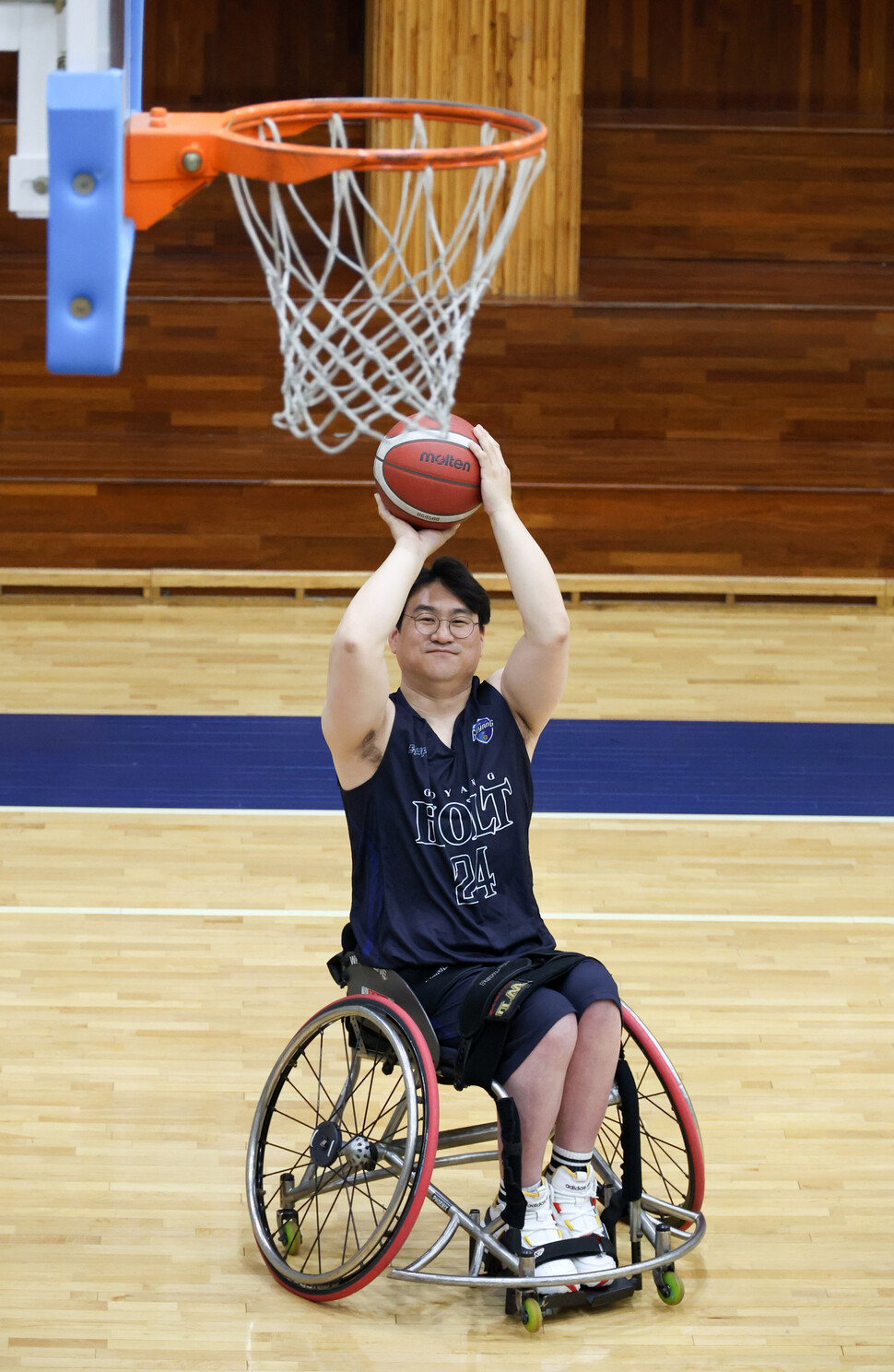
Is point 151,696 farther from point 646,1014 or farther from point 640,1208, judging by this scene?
point 640,1208

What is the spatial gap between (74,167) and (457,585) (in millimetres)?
1216

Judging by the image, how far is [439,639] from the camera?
3.32m

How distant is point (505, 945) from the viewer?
10.5 ft

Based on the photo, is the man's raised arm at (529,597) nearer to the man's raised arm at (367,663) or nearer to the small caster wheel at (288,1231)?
the man's raised arm at (367,663)

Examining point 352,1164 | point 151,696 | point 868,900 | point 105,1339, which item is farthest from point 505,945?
point 151,696

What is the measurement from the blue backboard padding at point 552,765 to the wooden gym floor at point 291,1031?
183 mm

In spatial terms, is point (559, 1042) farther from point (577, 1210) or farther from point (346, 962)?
point (346, 962)

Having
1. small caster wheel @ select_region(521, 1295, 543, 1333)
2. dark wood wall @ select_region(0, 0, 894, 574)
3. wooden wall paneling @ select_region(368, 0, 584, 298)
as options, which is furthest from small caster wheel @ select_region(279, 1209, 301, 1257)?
wooden wall paneling @ select_region(368, 0, 584, 298)

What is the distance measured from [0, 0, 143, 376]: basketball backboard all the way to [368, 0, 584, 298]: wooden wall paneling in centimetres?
610

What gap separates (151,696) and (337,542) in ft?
6.51

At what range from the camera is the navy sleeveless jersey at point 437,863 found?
10.5 feet

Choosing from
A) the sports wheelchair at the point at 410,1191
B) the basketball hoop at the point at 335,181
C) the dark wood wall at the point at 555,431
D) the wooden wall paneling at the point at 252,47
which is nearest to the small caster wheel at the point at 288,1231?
the sports wheelchair at the point at 410,1191

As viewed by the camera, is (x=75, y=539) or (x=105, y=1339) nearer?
(x=105, y=1339)

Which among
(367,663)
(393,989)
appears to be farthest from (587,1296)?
(367,663)
